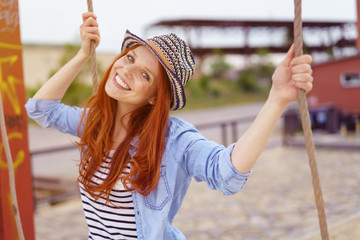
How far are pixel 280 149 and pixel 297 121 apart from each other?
11.9ft

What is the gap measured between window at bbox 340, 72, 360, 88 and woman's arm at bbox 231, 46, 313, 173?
51.0 ft

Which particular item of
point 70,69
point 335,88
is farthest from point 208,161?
point 335,88

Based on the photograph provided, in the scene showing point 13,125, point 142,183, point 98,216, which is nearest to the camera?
point 142,183

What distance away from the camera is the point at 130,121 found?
1.70 meters

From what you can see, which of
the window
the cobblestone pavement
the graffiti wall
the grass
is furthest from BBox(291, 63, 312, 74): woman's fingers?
the grass

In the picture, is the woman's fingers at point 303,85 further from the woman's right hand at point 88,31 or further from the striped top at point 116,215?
the woman's right hand at point 88,31

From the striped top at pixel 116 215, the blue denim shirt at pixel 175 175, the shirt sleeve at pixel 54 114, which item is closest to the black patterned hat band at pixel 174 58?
the blue denim shirt at pixel 175 175

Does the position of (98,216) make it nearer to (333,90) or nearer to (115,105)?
(115,105)

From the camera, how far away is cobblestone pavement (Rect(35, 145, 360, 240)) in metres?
4.79

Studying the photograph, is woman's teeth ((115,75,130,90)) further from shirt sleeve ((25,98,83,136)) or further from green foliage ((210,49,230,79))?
green foliage ((210,49,230,79))

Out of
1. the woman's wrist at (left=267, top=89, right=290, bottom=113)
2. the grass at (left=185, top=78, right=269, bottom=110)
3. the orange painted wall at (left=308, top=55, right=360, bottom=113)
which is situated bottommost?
the grass at (left=185, top=78, right=269, bottom=110)

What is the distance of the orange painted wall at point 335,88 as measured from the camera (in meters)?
15.3

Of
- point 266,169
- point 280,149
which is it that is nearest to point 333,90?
point 280,149

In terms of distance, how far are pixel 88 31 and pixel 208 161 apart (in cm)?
89
